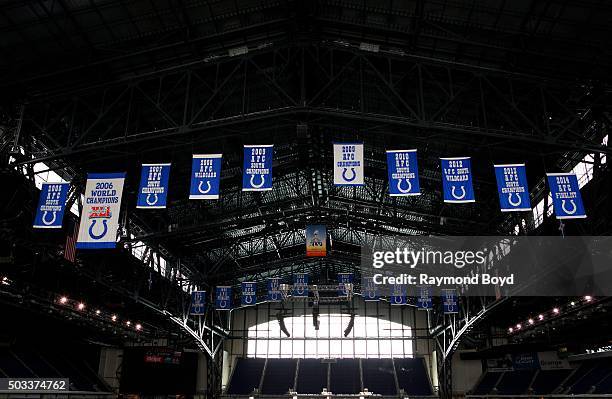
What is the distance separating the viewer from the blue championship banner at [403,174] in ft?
51.7

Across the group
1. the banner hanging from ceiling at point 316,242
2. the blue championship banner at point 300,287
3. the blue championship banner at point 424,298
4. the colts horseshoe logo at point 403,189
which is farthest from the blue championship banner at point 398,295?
the colts horseshoe logo at point 403,189

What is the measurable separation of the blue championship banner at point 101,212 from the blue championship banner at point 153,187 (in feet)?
3.12

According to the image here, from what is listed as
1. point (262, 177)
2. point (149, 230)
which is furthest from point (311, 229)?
point (262, 177)

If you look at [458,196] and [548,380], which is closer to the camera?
[458,196]

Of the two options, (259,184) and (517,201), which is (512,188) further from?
(259,184)

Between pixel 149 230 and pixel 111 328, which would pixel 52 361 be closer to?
pixel 111 328

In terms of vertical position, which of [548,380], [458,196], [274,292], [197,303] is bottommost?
[548,380]

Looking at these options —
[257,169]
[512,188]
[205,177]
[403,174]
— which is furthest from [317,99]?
[512,188]

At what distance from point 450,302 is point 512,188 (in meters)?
19.8

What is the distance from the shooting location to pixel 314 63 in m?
19.1

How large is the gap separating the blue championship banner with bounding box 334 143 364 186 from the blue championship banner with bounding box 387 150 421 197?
3.26 ft

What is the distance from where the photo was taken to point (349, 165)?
16062 mm

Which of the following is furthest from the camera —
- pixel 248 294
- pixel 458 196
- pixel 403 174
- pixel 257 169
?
pixel 248 294

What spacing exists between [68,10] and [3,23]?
6.70 ft
